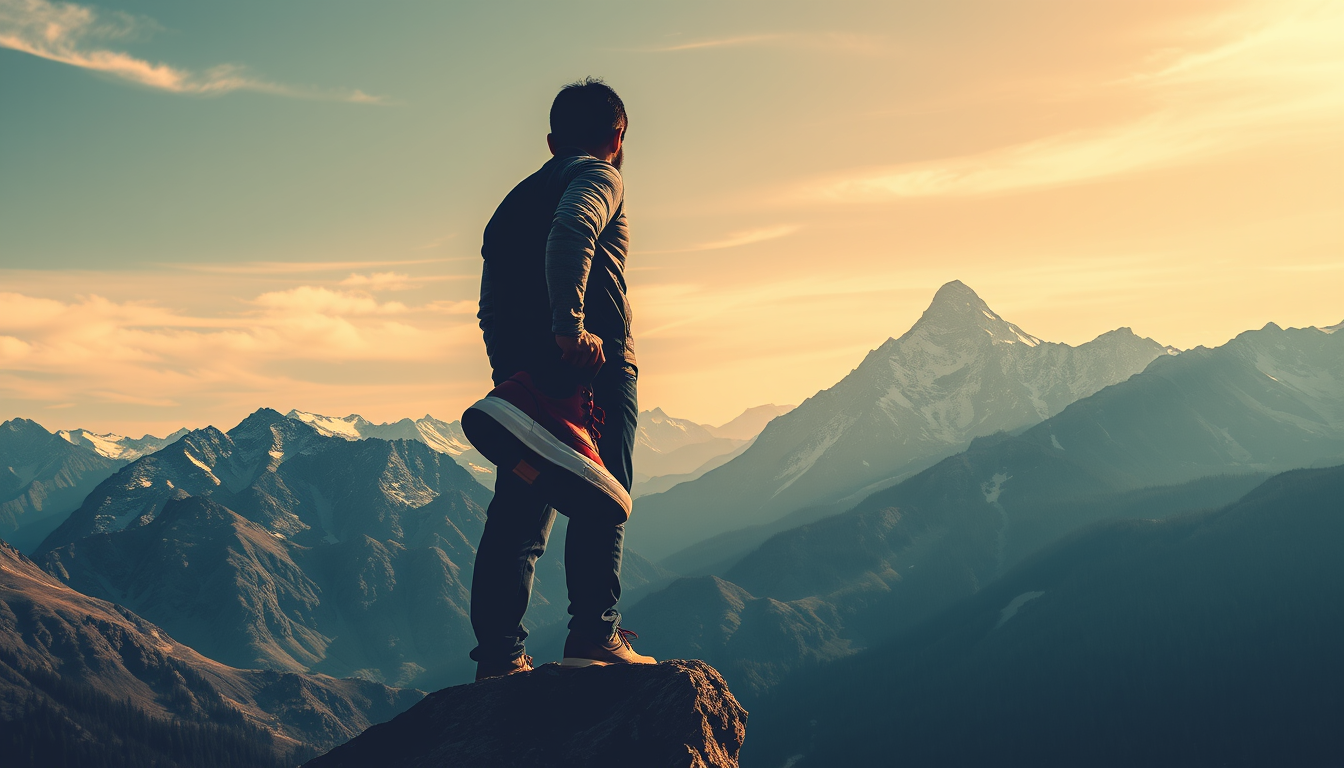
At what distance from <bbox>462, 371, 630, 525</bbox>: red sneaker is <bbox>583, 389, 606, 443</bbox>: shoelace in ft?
1.07

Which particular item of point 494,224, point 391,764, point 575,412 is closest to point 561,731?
point 391,764

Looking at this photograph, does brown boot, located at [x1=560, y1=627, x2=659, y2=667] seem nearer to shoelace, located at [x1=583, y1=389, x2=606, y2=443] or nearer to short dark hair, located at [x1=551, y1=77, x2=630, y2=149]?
shoelace, located at [x1=583, y1=389, x2=606, y2=443]

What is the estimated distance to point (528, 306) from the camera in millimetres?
9547

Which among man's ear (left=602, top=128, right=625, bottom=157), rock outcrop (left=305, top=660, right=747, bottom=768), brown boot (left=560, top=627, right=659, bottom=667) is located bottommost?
rock outcrop (left=305, top=660, right=747, bottom=768)

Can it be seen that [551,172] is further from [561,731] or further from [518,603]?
[561,731]

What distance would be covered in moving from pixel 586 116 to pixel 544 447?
394 centimetres

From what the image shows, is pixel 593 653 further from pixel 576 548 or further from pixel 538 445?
pixel 538 445

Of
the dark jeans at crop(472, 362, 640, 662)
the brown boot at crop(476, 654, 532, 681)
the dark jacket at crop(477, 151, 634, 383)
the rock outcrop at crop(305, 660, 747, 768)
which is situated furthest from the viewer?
the brown boot at crop(476, 654, 532, 681)

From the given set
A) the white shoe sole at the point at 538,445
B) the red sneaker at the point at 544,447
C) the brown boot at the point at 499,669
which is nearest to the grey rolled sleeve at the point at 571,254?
the red sneaker at the point at 544,447

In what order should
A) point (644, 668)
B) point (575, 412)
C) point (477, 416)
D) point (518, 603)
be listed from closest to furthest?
point (477, 416) < point (575, 412) < point (644, 668) < point (518, 603)

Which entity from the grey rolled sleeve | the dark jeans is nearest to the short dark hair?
the grey rolled sleeve

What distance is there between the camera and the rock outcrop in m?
8.75

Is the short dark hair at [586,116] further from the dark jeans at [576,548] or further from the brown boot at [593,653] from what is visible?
the brown boot at [593,653]

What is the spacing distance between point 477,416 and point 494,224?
98.5 inches
